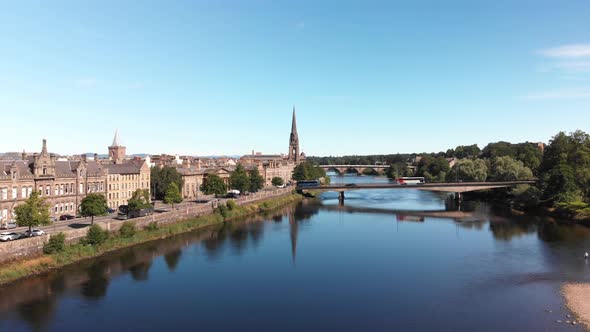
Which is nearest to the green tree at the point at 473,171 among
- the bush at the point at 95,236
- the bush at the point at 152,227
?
the bush at the point at 152,227

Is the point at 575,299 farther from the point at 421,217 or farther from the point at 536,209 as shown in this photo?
the point at 536,209

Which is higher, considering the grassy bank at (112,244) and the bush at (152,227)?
the bush at (152,227)

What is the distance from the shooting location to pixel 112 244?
170 ft

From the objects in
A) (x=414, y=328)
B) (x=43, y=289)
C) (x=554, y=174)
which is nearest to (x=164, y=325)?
(x=43, y=289)

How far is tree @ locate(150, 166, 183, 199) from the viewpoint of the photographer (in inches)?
3479

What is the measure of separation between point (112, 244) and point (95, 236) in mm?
3015

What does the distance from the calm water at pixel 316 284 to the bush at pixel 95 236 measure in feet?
7.71

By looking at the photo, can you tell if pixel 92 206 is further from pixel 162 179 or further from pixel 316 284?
pixel 162 179

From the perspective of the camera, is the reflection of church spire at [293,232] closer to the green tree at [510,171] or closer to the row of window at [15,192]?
the row of window at [15,192]

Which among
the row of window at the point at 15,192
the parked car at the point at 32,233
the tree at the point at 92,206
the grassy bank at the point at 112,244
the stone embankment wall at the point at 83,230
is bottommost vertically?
the grassy bank at the point at 112,244

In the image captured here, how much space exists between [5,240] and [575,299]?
48.2 meters

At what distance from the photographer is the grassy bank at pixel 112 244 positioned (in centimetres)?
4016

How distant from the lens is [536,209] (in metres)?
86.2

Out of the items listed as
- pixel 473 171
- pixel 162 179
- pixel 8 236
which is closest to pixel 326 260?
pixel 8 236
